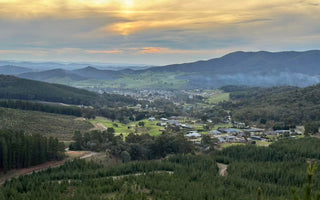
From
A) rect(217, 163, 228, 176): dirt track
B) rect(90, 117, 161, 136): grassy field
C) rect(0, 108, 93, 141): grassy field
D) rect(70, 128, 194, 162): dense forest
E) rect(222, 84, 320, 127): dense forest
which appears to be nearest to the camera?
rect(217, 163, 228, 176): dirt track

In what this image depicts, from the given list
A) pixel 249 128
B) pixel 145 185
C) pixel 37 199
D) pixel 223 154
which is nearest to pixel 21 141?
pixel 37 199

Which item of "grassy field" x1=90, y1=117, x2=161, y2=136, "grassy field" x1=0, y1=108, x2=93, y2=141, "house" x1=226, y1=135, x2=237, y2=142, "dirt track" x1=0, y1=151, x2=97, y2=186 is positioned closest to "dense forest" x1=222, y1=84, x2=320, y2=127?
"house" x1=226, y1=135, x2=237, y2=142

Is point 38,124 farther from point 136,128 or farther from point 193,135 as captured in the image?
point 193,135

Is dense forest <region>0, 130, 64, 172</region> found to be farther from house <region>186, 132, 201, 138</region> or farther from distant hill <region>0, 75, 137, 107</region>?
distant hill <region>0, 75, 137, 107</region>

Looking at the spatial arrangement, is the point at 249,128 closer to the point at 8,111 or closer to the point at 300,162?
the point at 300,162

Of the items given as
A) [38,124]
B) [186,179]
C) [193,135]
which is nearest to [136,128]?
[193,135]

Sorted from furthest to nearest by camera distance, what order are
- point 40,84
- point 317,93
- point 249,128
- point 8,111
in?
point 40,84 < point 317,93 < point 249,128 < point 8,111
